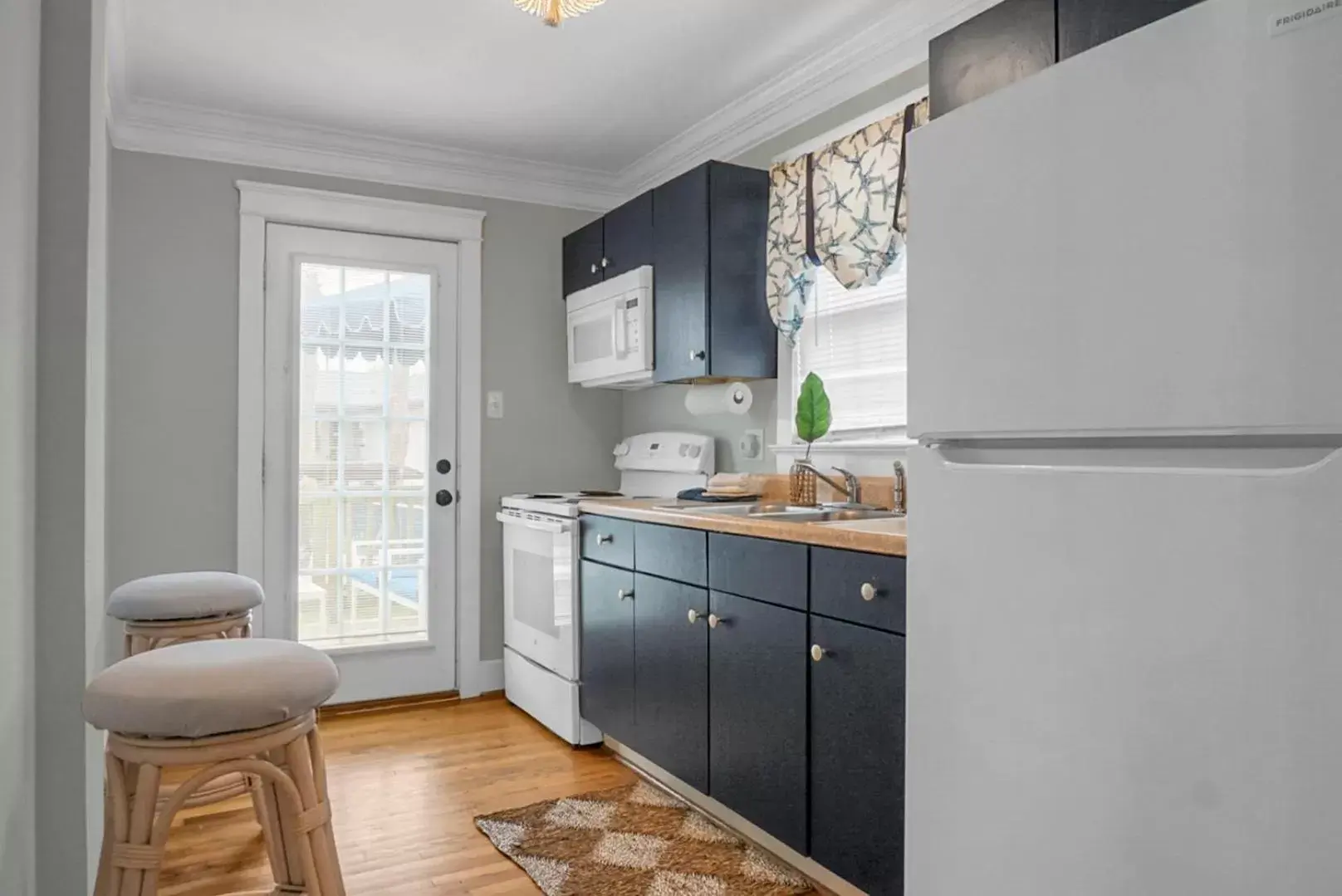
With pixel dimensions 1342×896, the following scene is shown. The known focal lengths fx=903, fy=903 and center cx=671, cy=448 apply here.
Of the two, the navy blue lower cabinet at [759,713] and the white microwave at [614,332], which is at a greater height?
the white microwave at [614,332]

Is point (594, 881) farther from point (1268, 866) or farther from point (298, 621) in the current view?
point (298, 621)

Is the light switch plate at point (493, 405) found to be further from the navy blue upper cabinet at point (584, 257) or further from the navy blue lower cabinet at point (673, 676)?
the navy blue lower cabinet at point (673, 676)

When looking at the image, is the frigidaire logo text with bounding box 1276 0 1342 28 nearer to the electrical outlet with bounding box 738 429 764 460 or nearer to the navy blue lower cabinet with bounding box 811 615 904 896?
the navy blue lower cabinet with bounding box 811 615 904 896

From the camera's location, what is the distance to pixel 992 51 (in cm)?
166

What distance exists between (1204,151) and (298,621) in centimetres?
349

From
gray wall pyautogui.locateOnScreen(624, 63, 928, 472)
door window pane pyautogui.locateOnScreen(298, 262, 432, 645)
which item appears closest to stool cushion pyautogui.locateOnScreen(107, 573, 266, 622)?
door window pane pyautogui.locateOnScreen(298, 262, 432, 645)

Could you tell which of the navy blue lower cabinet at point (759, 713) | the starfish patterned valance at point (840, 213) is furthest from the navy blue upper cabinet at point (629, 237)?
the navy blue lower cabinet at point (759, 713)

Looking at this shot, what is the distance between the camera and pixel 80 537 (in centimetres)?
144

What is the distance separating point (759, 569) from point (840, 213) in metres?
1.20

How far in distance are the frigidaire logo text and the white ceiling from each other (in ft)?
5.45

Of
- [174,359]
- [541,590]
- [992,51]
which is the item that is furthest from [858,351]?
[174,359]

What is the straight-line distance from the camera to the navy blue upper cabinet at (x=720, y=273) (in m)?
3.05

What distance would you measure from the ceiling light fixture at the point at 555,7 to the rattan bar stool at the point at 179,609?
1.59 metres

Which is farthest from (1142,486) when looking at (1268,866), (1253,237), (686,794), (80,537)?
(686,794)
